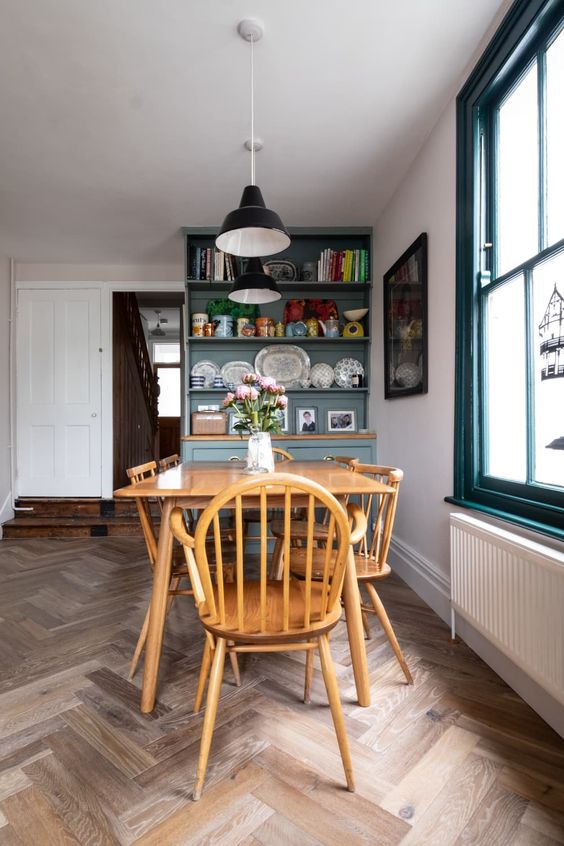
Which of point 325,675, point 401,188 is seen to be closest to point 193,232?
point 401,188

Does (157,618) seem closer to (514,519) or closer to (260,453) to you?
(260,453)

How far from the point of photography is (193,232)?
376cm

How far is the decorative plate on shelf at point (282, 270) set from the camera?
3836mm

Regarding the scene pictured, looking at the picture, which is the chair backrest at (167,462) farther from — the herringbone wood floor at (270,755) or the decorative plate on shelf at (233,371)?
the decorative plate on shelf at (233,371)

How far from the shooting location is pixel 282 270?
3836 mm

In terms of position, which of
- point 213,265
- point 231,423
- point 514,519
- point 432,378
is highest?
point 213,265

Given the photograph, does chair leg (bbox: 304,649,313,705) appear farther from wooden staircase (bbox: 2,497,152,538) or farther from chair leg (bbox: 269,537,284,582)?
wooden staircase (bbox: 2,497,152,538)

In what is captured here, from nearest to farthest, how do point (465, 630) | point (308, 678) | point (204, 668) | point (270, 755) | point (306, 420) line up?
1. point (270, 755)
2. point (204, 668)
3. point (308, 678)
4. point (465, 630)
5. point (306, 420)

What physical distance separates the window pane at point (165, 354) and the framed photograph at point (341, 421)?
5517mm

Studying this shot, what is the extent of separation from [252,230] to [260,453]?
3.45 feet

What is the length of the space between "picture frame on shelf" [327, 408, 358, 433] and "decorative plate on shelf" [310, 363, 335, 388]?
0.25 m

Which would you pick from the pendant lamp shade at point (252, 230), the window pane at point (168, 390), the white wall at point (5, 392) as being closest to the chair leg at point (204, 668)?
the pendant lamp shade at point (252, 230)

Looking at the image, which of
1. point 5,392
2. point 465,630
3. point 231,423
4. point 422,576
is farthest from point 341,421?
point 5,392

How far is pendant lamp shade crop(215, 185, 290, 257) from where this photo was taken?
1.77 m
